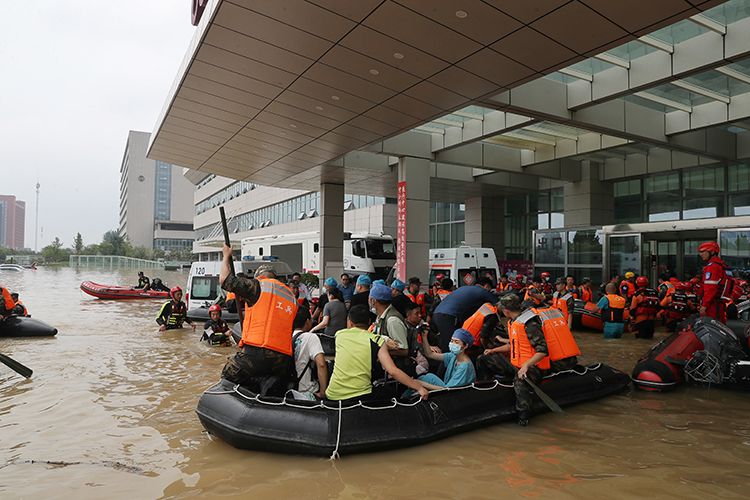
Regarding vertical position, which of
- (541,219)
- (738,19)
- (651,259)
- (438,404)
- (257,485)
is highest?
(738,19)

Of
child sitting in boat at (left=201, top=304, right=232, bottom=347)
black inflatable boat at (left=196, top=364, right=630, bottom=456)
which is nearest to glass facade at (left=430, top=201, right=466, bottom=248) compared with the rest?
child sitting in boat at (left=201, top=304, right=232, bottom=347)

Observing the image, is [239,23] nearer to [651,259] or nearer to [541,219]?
[651,259]

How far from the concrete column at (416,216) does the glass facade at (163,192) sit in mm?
112931

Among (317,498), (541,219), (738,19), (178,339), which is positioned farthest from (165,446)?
(541,219)

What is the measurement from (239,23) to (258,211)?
34.1 m

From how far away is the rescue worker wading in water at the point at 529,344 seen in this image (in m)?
5.55

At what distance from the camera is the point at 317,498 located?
402 centimetres

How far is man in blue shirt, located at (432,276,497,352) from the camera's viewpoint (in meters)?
7.27

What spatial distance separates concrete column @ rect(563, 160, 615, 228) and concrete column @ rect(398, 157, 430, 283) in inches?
311

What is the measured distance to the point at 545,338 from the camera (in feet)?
19.1

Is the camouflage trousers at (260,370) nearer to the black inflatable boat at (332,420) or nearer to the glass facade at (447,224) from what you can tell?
the black inflatable boat at (332,420)

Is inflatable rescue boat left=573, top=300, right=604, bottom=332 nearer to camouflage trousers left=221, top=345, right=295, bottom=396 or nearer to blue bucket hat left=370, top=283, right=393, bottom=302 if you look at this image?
blue bucket hat left=370, top=283, right=393, bottom=302

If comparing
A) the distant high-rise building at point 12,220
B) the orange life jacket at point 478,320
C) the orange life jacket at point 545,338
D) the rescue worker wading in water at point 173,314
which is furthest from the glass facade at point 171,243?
the orange life jacket at point 545,338

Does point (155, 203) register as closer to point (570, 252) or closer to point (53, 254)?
point (53, 254)
